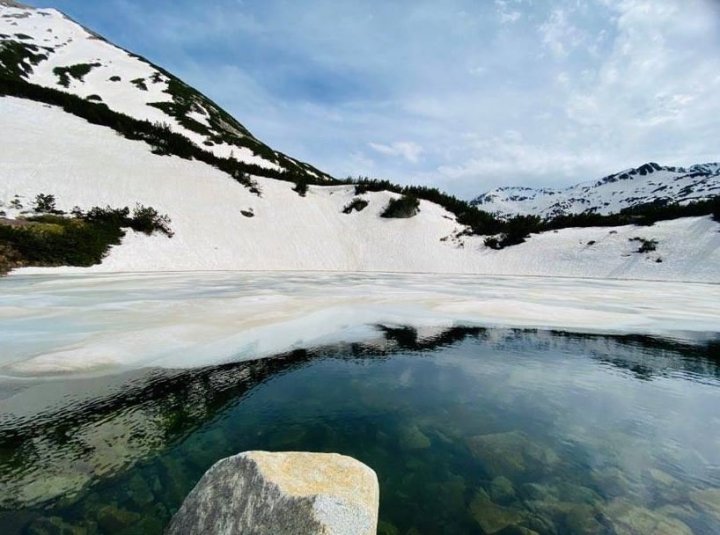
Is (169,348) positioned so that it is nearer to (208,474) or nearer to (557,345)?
(208,474)

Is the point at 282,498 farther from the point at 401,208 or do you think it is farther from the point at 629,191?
the point at 629,191

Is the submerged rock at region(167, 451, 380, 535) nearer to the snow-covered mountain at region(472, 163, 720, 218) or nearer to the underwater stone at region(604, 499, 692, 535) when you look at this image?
the underwater stone at region(604, 499, 692, 535)

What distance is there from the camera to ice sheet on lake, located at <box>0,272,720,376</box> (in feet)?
16.7

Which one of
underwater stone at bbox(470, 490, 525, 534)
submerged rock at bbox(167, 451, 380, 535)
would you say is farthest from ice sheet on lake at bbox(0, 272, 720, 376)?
underwater stone at bbox(470, 490, 525, 534)

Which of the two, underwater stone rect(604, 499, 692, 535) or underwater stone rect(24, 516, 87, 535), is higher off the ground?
underwater stone rect(604, 499, 692, 535)

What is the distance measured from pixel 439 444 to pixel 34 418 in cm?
368

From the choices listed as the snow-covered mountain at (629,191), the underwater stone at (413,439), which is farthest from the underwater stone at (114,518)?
the snow-covered mountain at (629,191)

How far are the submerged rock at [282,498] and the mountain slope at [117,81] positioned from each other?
42219 mm

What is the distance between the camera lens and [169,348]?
539 cm

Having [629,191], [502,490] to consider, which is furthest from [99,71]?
[629,191]

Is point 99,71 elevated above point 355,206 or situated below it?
above

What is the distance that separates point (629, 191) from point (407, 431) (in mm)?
174846

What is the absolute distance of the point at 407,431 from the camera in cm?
344

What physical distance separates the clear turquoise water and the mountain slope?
40363 mm
